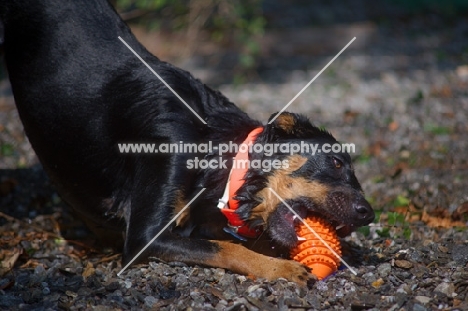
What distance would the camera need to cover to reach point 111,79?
4723 mm

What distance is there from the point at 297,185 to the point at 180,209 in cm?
83

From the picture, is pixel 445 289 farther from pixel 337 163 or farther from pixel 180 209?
pixel 180 209

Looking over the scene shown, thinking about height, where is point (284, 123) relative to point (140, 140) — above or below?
above

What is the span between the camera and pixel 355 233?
4.92 metres

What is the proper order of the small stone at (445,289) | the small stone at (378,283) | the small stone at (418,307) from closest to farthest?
the small stone at (418,307) → the small stone at (445,289) → the small stone at (378,283)

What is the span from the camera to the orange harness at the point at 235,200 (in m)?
4.42

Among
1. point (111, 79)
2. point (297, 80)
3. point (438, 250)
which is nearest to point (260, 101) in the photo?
point (297, 80)

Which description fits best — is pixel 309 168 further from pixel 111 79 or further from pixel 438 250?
pixel 111 79

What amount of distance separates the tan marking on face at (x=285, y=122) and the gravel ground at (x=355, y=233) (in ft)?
3.20

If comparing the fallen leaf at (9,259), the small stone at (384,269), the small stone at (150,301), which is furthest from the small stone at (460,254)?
the fallen leaf at (9,259)

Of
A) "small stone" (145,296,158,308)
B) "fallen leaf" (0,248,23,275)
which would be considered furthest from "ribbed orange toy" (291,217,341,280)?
"fallen leaf" (0,248,23,275)

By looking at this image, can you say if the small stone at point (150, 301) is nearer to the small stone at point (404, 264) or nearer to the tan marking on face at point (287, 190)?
the tan marking on face at point (287, 190)

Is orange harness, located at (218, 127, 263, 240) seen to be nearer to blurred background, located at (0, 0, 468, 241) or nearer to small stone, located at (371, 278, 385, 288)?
small stone, located at (371, 278, 385, 288)

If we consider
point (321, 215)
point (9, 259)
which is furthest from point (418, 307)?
point (9, 259)
